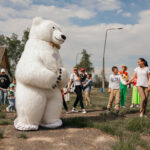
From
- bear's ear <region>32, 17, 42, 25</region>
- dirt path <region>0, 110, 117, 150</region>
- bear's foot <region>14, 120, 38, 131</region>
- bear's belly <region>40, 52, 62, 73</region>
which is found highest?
bear's ear <region>32, 17, 42, 25</region>

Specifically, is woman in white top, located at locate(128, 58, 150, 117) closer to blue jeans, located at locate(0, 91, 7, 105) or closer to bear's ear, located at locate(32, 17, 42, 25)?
bear's ear, located at locate(32, 17, 42, 25)

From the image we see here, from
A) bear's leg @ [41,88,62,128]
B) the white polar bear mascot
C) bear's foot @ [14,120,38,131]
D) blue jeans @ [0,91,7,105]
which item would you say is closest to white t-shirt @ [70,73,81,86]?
the white polar bear mascot

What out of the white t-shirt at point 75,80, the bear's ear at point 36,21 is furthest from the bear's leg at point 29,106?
the white t-shirt at point 75,80

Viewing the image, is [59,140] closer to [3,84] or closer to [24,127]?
[24,127]

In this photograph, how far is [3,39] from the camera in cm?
3956

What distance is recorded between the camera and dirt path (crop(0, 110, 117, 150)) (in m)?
3.44

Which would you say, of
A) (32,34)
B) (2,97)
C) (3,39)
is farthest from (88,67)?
(32,34)

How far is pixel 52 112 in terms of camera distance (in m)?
4.64

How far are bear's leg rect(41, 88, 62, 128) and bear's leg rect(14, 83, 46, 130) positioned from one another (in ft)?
0.63

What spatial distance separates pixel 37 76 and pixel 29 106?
0.68 meters

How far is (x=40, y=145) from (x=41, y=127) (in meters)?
1.28

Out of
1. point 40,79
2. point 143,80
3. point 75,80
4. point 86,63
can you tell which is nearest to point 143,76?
point 143,80

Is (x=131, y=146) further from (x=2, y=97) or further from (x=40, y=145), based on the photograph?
(x=2, y=97)

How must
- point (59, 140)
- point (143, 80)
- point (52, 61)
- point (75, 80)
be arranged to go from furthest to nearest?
point (75, 80) → point (143, 80) → point (52, 61) → point (59, 140)
